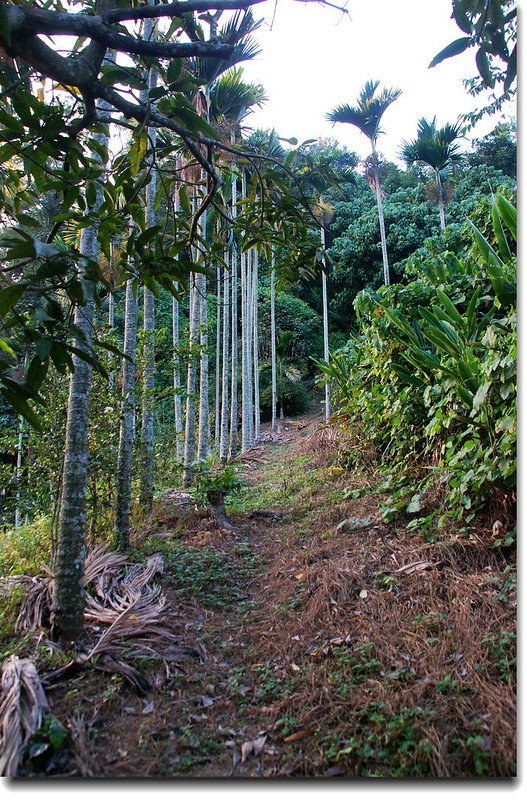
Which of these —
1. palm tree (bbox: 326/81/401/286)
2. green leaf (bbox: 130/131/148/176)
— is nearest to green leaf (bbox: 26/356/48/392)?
green leaf (bbox: 130/131/148/176)

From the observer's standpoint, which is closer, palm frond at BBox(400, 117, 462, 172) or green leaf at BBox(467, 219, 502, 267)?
green leaf at BBox(467, 219, 502, 267)

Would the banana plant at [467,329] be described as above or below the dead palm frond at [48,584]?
above

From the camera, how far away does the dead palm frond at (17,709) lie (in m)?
1.69

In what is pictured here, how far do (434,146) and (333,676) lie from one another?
14.2 meters

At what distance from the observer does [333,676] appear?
2.14 meters

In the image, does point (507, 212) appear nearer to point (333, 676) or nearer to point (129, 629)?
point (333, 676)

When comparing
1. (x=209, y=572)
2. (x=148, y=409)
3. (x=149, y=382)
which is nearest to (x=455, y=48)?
(x=209, y=572)

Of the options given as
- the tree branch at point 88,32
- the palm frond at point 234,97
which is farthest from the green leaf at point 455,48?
the palm frond at point 234,97

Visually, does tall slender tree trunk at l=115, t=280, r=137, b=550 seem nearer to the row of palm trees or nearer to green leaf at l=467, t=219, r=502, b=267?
the row of palm trees

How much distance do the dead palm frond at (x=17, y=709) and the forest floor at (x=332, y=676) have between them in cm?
14

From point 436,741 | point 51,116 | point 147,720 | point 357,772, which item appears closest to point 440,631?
point 436,741

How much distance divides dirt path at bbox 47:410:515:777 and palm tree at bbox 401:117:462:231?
12.7m

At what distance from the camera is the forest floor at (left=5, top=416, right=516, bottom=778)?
1.66 metres

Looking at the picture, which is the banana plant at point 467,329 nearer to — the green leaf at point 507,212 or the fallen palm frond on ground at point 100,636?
the green leaf at point 507,212
